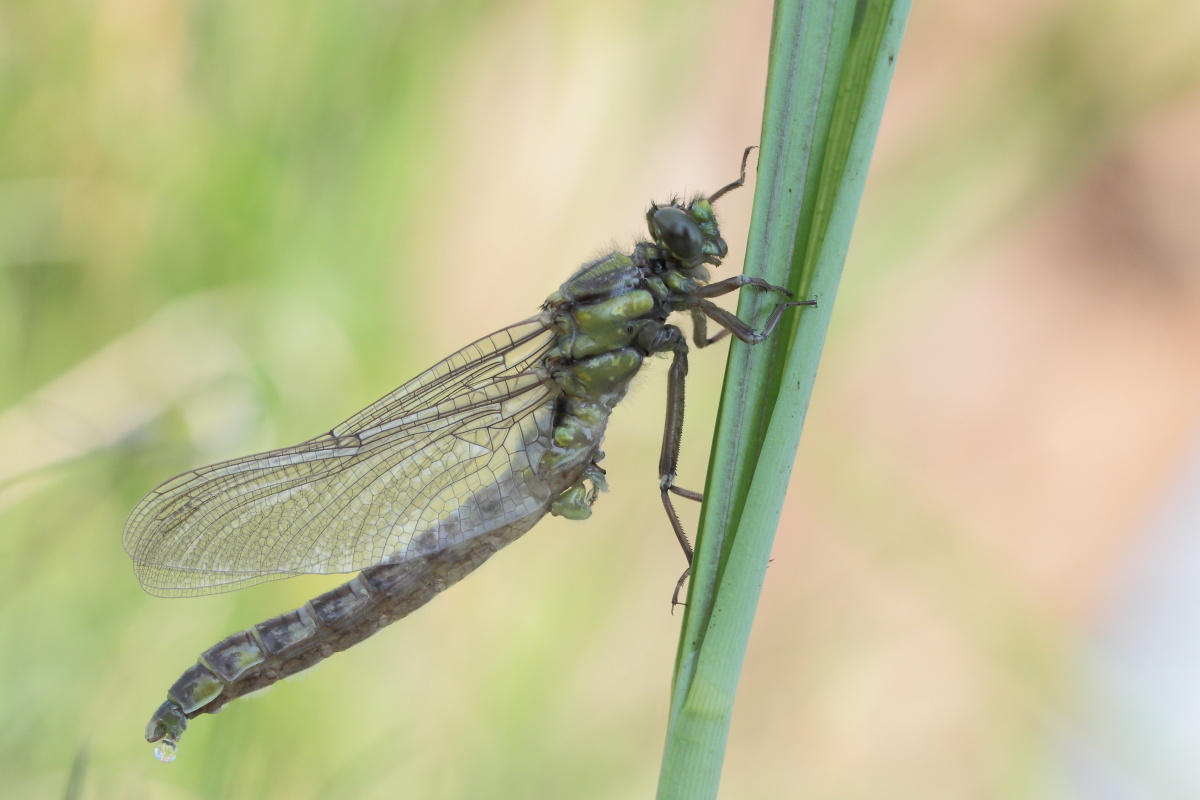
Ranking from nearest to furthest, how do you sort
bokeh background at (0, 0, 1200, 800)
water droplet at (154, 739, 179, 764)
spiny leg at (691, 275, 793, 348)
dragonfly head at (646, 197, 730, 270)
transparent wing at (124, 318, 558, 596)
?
spiny leg at (691, 275, 793, 348), water droplet at (154, 739, 179, 764), dragonfly head at (646, 197, 730, 270), transparent wing at (124, 318, 558, 596), bokeh background at (0, 0, 1200, 800)

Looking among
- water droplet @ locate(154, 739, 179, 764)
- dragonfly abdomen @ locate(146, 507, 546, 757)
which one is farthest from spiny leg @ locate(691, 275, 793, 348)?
water droplet @ locate(154, 739, 179, 764)

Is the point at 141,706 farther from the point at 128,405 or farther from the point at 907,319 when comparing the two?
the point at 907,319

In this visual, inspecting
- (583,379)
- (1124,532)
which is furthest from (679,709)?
(1124,532)

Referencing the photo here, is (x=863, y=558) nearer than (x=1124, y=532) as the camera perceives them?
Yes

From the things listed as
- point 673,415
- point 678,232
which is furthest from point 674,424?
point 678,232

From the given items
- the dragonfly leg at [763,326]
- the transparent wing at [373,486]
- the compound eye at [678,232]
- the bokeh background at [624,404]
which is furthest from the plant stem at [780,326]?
the bokeh background at [624,404]

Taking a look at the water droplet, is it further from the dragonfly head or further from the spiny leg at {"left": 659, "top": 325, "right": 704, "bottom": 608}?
the dragonfly head

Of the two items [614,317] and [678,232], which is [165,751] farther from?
[678,232]
